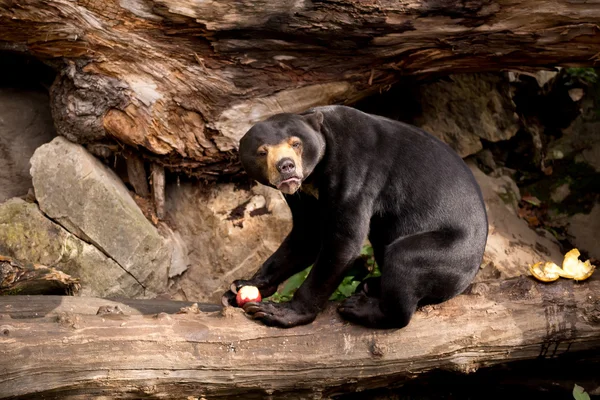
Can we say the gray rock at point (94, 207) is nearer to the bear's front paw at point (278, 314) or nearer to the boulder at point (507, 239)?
the bear's front paw at point (278, 314)

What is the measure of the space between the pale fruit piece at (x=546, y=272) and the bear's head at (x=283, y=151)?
1790mm

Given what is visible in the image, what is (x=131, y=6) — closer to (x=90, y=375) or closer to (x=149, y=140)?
(x=149, y=140)

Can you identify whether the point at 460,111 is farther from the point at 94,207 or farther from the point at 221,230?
the point at 94,207

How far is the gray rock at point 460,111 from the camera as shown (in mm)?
8188

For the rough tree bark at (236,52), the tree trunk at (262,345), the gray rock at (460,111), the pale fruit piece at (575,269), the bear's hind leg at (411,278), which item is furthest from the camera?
the gray rock at (460,111)

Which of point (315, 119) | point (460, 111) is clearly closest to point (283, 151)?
point (315, 119)

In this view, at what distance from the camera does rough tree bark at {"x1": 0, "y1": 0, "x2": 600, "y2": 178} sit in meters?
6.11

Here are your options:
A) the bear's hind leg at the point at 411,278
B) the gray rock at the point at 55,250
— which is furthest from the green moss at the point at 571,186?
the gray rock at the point at 55,250

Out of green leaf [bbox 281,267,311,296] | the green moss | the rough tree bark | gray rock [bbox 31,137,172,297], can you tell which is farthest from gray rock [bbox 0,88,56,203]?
the green moss

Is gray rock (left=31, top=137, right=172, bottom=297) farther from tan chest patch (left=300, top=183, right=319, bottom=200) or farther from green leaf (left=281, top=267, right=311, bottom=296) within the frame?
tan chest patch (left=300, top=183, right=319, bottom=200)

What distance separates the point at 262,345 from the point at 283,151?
1260mm

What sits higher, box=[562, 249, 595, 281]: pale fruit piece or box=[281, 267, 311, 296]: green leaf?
box=[562, 249, 595, 281]: pale fruit piece

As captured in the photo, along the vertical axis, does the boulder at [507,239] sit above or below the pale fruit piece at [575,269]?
below

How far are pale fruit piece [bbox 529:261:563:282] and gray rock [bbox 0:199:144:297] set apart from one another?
3680 mm
